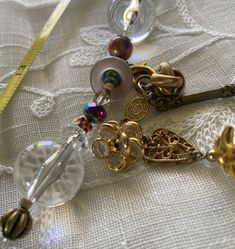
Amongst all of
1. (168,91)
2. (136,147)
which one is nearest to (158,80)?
(168,91)

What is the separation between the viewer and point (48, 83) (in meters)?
0.86

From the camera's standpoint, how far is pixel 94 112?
76cm

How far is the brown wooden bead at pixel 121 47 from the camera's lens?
0.85 m

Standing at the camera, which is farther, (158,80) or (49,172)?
(158,80)

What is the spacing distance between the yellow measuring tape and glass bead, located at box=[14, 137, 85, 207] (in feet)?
0.52

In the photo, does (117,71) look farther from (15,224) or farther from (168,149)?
(15,224)

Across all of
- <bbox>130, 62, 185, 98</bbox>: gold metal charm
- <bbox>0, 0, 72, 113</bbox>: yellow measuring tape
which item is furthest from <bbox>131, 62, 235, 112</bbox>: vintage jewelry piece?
<bbox>0, 0, 72, 113</bbox>: yellow measuring tape

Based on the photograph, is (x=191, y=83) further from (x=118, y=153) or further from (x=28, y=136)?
(x=28, y=136)

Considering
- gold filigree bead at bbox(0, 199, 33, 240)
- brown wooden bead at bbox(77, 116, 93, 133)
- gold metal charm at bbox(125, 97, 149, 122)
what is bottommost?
gold filigree bead at bbox(0, 199, 33, 240)

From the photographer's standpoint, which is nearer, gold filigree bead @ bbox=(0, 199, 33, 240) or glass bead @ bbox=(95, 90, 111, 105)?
gold filigree bead @ bbox=(0, 199, 33, 240)

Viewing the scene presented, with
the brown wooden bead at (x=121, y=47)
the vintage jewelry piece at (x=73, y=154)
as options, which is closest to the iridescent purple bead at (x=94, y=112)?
the vintage jewelry piece at (x=73, y=154)

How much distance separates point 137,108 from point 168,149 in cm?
11

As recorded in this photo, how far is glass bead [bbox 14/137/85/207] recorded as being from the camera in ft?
2.15

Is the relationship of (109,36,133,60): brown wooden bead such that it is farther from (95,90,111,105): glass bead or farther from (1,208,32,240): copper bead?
(1,208,32,240): copper bead
